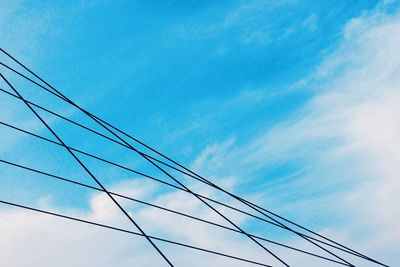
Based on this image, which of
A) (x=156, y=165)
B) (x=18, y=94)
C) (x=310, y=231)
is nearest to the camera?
(x=18, y=94)

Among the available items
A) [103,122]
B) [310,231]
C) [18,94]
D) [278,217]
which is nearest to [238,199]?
[278,217]

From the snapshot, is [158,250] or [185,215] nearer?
[158,250]

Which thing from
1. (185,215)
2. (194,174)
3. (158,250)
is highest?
(194,174)

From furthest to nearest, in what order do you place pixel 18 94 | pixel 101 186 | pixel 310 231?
pixel 310 231, pixel 18 94, pixel 101 186

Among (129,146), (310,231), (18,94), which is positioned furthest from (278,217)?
(18,94)

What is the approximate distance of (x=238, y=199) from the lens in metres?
13.7

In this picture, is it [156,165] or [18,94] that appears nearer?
[18,94]

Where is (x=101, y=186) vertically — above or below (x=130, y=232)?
above

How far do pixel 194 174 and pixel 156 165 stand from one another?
41.7 inches

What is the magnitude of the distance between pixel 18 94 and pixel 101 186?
2979mm

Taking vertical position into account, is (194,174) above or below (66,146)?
above

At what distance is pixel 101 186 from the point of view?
1138cm

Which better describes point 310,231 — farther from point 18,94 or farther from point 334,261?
point 18,94

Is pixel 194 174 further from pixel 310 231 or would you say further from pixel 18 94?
pixel 18 94
